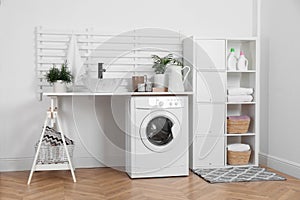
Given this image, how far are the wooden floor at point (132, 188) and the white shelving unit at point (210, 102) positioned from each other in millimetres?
423

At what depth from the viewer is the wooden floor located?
3.35 m

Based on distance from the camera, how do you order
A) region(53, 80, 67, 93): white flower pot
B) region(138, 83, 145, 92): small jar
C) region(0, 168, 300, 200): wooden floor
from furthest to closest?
region(138, 83, 145, 92): small jar < region(53, 80, 67, 93): white flower pot < region(0, 168, 300, 200): wooden floor

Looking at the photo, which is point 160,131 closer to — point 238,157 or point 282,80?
point 238,157

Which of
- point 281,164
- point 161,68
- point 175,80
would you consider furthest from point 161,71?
point 281,164

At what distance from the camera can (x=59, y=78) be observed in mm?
4113

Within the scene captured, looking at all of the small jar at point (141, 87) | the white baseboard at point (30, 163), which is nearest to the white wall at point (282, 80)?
the small jar at point (141, 87)

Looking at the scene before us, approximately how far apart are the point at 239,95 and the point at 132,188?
65.0 inches

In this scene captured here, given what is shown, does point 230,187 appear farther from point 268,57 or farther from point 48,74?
point 48,74

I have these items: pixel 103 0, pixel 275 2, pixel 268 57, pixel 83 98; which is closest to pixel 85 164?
pixel 83 98

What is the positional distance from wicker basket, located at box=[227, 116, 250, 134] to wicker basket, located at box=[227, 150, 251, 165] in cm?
22

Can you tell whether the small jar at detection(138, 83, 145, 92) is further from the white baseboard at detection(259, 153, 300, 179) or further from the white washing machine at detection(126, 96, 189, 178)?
the white baseboard at detection(259, 153, 300, 179)

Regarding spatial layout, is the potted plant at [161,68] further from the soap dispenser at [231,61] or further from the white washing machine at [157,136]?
the soap dispenser at [231,61]

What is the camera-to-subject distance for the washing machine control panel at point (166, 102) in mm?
3986

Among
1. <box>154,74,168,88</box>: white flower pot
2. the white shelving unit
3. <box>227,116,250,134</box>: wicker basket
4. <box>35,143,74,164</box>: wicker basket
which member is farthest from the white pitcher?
<box>35,143,74,164</box>: wicker basket
